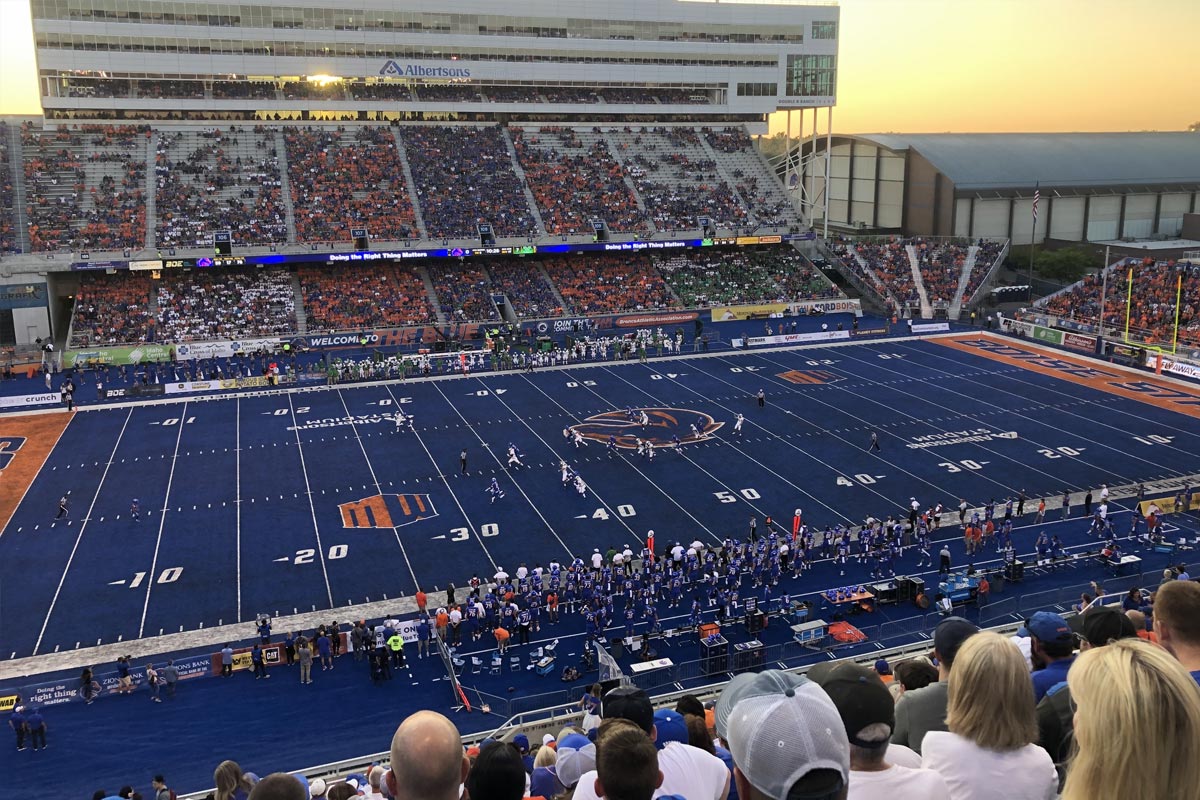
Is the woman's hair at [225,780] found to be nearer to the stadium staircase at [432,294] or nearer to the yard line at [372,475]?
the yard line at [372,475]

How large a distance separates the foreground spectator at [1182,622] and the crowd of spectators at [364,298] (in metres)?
52.7

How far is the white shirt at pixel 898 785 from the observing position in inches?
149

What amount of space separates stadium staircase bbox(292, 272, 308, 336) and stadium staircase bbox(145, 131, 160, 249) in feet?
26.2

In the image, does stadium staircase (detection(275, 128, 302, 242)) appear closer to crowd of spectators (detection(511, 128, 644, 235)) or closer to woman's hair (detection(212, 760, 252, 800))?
crowd of spectators (detection(511, 128, 644, 235))

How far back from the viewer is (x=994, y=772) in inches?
157

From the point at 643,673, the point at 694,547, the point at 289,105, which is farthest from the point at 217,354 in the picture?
the point at 643,673

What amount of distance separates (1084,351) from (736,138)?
119ft

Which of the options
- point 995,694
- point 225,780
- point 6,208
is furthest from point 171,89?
point 995,694

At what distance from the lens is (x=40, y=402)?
41.9m

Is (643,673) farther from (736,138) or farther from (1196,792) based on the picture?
(736,138)

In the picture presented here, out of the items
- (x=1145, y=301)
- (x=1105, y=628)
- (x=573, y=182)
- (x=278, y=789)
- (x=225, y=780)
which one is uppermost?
(x=573, y=182)

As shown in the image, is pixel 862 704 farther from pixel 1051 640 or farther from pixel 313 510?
pixel 313 510

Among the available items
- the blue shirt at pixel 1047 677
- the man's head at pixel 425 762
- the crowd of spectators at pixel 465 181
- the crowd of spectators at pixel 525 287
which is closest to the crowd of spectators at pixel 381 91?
the crowd of spectators at pixel 465 181

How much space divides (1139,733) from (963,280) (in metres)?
65.2
